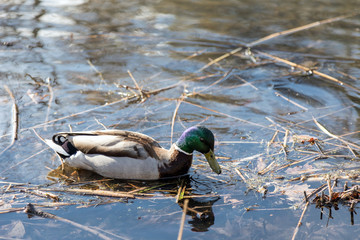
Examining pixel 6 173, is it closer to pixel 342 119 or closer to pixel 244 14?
pixel 342 119

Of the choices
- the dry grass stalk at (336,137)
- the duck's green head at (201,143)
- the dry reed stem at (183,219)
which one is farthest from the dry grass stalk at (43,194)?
the dry grass stalk at (336,137)

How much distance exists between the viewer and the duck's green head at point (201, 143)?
205 inches

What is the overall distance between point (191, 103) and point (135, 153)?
1962 millimetres

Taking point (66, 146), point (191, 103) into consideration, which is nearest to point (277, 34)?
point (191, 103)

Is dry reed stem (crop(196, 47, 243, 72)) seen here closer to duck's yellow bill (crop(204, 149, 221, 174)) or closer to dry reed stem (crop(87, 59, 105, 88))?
dry reed stem (crop(87, 59, 105, 88))

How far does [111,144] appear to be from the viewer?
532cm

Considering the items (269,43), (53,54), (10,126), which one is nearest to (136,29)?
(53,54)

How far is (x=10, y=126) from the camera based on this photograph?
20.5 feet

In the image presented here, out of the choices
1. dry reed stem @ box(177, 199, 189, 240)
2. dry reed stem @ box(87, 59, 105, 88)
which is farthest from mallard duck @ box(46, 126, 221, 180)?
dry reed stem @ box(87, 59, 105, 88)

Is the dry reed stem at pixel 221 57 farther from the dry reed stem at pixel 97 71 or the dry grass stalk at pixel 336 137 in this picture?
the dry grass stalk at pixel 336 137

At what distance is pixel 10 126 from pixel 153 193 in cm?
225

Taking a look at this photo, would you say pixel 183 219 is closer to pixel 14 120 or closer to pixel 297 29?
pixel 14 120

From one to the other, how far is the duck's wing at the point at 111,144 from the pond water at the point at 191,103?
296 mm

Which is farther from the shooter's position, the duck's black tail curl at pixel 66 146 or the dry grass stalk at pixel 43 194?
the duck's black tail curl at pixel 66 146
